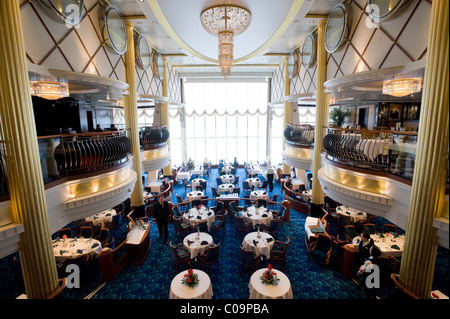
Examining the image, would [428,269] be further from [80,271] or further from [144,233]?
[80,271]

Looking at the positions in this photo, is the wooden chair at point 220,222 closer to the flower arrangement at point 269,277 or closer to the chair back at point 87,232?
the flower arrangement at point 269,277

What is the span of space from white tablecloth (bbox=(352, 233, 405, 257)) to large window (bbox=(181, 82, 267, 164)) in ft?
38.5

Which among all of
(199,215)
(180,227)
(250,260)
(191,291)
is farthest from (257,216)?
(191,291)

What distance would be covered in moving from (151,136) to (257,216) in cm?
533

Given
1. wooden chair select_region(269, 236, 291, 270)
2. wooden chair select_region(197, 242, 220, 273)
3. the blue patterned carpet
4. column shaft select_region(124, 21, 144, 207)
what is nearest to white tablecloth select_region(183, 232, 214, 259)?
wooden chair select_region(197, 242, 220, 273)

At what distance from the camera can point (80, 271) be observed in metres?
5.34

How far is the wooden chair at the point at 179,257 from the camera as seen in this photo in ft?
18.1

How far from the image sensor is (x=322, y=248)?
585cm

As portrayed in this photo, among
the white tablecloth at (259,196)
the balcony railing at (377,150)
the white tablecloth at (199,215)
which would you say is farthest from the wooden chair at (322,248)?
the white tablecloth at (259,196)

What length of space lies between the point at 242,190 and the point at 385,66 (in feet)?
28.0

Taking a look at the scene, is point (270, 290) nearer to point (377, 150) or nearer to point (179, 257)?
point (179, 257)

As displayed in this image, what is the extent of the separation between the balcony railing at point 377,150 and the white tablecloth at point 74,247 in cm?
655

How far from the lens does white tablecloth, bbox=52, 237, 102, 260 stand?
5453 millimetres

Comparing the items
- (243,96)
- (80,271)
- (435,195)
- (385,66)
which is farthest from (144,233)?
(243,96)
